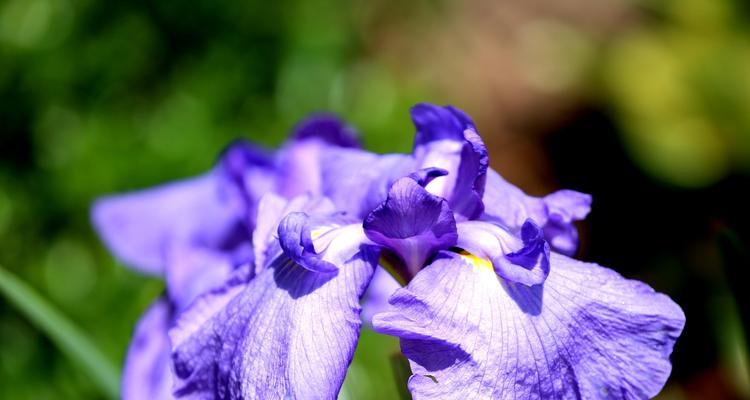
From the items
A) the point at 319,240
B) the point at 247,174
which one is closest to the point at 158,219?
the point at 247,174

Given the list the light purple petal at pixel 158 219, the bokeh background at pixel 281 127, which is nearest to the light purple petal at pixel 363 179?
the light purple petal at pixel 158 219

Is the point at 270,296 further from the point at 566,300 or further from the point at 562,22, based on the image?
the point at 562,22

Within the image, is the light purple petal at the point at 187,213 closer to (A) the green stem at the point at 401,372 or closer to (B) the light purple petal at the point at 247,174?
(B) the light purple petal at the point at 247,174

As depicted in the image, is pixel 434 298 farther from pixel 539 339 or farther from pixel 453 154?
pixel 453 154

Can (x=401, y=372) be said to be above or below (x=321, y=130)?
below

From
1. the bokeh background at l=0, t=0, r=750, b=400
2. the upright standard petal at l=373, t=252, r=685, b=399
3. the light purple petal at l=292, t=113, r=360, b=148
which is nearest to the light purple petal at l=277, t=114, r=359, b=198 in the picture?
the light purple petal at l=292, t=113, r=360, b=148

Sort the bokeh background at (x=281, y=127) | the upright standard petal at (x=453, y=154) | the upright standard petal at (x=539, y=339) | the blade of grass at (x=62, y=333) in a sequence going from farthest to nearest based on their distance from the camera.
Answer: the bokeh background at (x=281, y=127), the blade of grass at (x=62, y=333), the upright standard petal at (x=453, y=154), the upright standard petal at (x=539, y=339)
